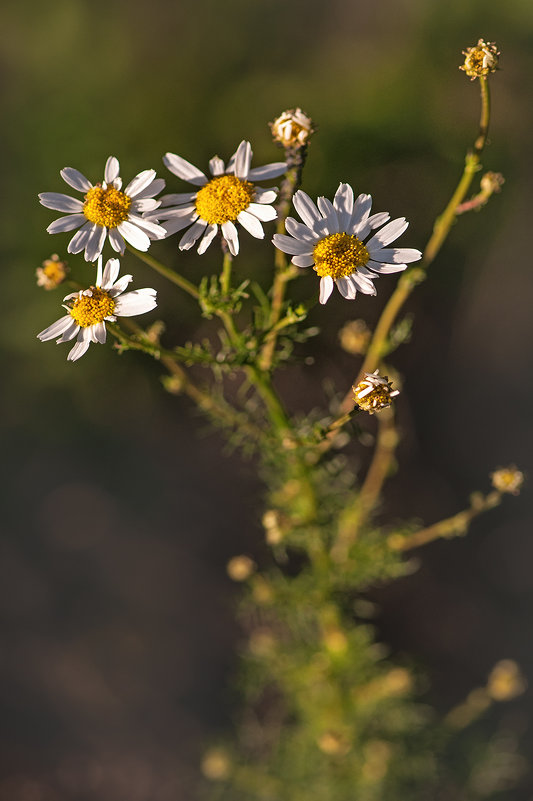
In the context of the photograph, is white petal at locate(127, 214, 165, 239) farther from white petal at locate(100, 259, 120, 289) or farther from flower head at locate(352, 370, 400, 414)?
flower head at locate(352, 370, 400, 414)

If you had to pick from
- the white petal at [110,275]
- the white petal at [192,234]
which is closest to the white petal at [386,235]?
the white petal at [192,234]

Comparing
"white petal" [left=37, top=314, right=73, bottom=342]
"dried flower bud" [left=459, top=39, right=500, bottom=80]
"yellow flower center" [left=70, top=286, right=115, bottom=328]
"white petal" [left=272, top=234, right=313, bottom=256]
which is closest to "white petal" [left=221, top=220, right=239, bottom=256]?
"white petal" [left=272, top=234, right=313, bottom=256]

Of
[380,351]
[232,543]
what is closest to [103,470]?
[232,543]

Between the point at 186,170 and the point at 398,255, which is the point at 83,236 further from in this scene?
the point at 398,255

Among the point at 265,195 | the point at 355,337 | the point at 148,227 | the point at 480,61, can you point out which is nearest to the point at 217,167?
the point at 265,195

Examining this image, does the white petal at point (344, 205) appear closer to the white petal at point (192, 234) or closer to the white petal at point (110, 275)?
the white petal at point (192, 234)

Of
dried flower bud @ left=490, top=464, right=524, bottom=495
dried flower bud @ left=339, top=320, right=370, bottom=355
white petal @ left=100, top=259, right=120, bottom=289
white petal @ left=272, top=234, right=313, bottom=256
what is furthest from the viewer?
dried flower bud @ left=339, top=320, right=370, bottom=355

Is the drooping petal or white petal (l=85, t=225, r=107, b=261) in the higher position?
white petal (l=85, t=225, r=107, b=261)
